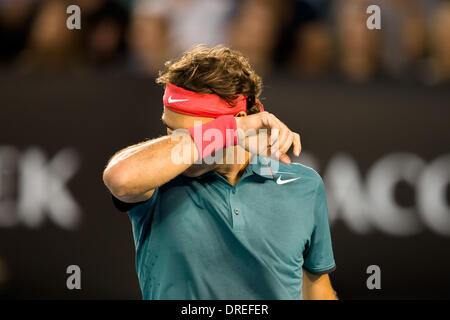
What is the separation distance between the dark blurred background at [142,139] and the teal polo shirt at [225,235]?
7.76 ft

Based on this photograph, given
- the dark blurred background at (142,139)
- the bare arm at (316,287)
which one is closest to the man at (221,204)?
the bare arm at (316,287)

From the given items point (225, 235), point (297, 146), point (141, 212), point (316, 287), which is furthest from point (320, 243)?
point (141, 212)

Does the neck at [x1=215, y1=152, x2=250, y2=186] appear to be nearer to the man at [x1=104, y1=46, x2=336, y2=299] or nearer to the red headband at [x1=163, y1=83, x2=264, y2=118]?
the man at [x1=104, y1=46, x2=336, y2=299]

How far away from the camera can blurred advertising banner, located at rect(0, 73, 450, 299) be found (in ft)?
15.5

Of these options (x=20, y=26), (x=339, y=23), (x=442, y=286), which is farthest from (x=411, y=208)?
(x=20, y=26)

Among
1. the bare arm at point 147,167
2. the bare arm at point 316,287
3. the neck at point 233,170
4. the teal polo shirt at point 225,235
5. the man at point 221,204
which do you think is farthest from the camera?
the bare arm at point 316,287

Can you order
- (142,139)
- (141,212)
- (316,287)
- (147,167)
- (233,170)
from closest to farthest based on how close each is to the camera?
(147,167) → (141,212) → (233,170) → (316,287) → (142,139)

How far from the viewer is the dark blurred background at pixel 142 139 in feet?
15.6

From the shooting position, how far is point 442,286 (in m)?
4.82

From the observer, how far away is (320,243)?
247cm

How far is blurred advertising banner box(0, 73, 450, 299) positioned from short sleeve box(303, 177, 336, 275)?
7.35ft

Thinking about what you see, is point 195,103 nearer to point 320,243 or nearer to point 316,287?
point 320,243

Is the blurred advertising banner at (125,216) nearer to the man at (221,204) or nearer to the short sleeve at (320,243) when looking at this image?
the short sleeve at (320,243)

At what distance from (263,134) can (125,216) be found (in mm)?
2799
